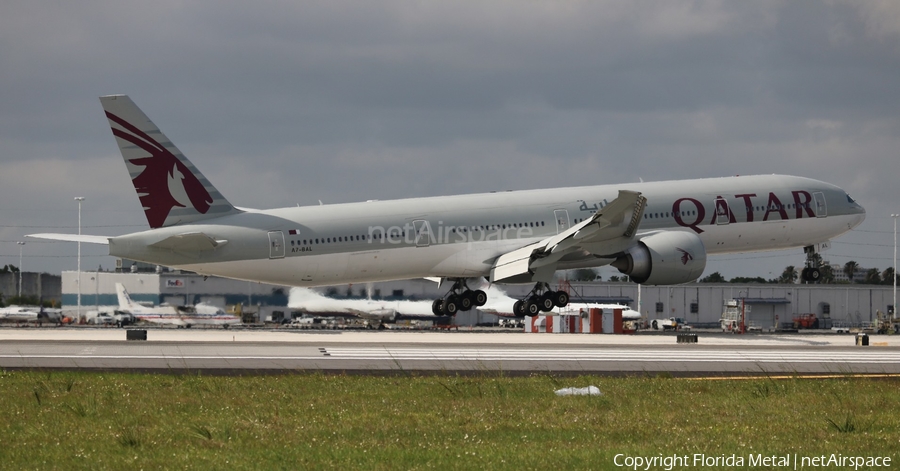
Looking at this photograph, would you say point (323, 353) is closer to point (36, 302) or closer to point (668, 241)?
point (668, 241)

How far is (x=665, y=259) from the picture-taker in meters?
55.3

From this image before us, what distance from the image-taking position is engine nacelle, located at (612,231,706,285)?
5534cm

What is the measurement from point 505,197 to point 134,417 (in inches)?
1504

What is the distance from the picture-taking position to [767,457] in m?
16.8

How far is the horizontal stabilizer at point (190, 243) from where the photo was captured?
50.5 m

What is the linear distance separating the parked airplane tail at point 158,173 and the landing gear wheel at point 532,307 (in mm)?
16776

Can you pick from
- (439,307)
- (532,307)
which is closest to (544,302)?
(532,307)

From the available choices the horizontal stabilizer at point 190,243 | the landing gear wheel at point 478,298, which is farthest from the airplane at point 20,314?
the landing gear wheel at point 478,298

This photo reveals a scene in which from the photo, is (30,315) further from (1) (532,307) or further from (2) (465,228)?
(1) (532,307)

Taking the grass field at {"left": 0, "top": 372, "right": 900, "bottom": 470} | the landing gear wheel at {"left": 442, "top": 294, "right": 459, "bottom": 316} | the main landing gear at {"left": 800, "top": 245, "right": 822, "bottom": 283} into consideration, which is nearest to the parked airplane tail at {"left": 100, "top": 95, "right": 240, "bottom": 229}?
the landing gear wheel at {"left": 442, "top": 294, "right": 459, "bottom": 316}

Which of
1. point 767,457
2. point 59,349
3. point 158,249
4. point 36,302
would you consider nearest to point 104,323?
point 36,302

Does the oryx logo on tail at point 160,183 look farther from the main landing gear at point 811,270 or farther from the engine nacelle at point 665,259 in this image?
the main landing gear at point 811,270

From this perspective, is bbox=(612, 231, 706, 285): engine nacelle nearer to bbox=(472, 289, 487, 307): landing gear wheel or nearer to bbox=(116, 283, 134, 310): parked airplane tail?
bbox=(472, 289, 487, 307): landing gear wheel

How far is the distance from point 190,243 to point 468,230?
47.0 ft
